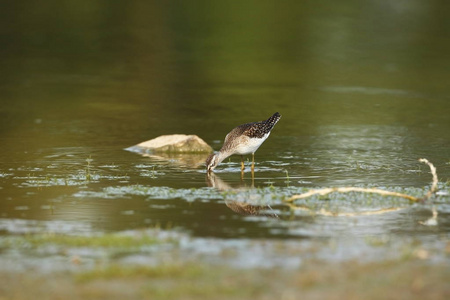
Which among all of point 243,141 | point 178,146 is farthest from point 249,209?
point 178,146

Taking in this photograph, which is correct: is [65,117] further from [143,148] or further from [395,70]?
[395,70]

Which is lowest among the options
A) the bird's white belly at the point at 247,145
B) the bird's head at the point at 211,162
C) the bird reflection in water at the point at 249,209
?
the bird reflection in water at the point at 249,209

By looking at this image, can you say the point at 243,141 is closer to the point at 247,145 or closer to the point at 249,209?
the point at 247,145

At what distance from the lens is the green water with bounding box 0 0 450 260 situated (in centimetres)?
1178

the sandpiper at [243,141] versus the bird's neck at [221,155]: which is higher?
the sandpiper at [243,141]

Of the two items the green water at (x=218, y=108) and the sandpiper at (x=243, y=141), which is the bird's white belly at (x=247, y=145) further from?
the green water at (x=218, y=108)

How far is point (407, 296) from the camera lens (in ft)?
26.1

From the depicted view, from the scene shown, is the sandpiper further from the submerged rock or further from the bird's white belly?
the submerged rock

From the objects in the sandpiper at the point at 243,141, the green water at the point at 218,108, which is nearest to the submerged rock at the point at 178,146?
the green water at the point at 218,108

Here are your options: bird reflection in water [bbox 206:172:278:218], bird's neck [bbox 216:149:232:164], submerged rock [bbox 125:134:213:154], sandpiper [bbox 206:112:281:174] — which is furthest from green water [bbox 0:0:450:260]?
submerged rock [bbox 125:134:213:154]

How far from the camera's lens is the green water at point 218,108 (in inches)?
464


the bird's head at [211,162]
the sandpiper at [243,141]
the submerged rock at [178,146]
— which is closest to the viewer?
the bird's head at [211,162]

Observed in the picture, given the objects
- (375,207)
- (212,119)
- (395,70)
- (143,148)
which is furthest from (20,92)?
(375,207)

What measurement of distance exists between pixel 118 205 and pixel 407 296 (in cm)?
524
